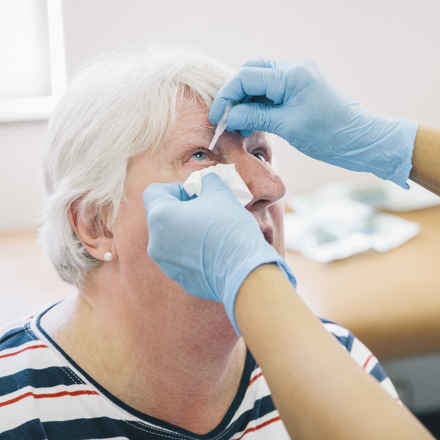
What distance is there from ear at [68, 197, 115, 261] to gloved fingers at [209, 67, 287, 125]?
1.05 ft

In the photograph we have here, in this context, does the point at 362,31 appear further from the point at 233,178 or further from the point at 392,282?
the point at 233,178

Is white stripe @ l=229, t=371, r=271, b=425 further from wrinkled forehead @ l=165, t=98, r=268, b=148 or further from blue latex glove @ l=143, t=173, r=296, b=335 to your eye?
wrinkled forehead @ l=165, t=98, r=268, b=148

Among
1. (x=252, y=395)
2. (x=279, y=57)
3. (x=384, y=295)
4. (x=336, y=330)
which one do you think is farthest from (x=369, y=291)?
(x=279, y=57)

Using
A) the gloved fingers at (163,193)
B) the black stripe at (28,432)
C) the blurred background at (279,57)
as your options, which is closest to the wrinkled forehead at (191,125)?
the gloved fingers at (163,193)

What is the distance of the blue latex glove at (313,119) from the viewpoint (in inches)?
44.6

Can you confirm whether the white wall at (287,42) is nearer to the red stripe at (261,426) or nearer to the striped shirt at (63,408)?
the striped shirt at (63,408)

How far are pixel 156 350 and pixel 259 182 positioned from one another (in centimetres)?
43

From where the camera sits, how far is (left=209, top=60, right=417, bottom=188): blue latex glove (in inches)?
44.6

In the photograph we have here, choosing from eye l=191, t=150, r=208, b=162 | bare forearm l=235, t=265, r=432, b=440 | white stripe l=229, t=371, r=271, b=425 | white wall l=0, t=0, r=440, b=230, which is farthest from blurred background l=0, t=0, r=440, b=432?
bare forearm l=235, t=265, r=432, b=440

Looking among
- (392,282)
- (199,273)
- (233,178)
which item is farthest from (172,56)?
(392,282)

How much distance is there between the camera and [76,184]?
1171mm

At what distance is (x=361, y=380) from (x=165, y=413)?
0.63 meters

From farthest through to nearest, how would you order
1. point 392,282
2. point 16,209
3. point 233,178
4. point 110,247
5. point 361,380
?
1. point 16,209
2. point 392,282
3. point 110,247
4. point 233,178
5. point 361,380

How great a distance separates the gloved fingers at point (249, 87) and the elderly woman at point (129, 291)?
0.16ft
